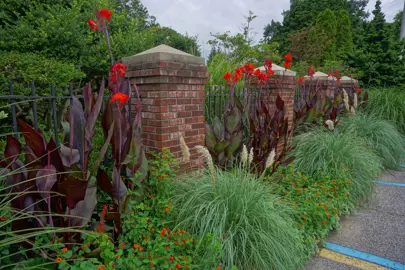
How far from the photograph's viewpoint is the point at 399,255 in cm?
249

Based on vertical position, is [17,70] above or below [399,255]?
above

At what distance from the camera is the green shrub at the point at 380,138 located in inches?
207

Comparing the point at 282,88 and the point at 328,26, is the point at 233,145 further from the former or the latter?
the point at 328,26

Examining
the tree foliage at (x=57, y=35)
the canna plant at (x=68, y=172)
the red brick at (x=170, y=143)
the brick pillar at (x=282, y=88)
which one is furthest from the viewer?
the brick pillar at (x=282, y=88)

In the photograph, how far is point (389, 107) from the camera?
7102 mm

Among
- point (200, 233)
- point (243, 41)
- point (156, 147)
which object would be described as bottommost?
point (200, 233)

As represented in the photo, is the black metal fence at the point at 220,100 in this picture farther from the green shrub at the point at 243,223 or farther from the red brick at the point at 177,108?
the green shrub at the point at 243,223

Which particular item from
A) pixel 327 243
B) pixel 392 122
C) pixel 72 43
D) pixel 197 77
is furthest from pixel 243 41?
pixel 327 243

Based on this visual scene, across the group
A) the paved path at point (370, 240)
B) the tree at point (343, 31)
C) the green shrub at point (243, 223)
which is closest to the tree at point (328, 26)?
the tree at point (343, 31)

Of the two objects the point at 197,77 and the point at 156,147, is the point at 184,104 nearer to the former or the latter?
the point at 197,77

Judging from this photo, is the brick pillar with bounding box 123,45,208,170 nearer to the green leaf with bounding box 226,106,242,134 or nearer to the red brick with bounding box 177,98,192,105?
the red brick with bounding box 177,98,192,105

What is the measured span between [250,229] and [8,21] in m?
5.24

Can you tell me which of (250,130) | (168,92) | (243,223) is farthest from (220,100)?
(243,223)

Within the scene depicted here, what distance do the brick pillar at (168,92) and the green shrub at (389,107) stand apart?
5.92 metres
